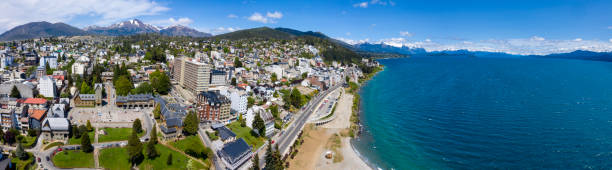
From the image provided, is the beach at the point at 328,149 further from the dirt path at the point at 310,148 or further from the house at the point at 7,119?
the house at the point at 7,119

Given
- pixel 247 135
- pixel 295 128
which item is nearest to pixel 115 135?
pixel 247 135

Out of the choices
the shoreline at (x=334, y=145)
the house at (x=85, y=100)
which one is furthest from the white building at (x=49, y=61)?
the shoreline at (x=334, y=145)

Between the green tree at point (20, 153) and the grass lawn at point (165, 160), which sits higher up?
the green tree at point (20, 153)

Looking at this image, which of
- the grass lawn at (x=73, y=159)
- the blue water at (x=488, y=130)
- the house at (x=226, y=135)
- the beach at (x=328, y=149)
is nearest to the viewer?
the grass lawn at (x=73, y=159)

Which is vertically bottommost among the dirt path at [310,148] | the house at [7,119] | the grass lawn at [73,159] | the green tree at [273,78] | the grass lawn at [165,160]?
the dirt path at [310,148]

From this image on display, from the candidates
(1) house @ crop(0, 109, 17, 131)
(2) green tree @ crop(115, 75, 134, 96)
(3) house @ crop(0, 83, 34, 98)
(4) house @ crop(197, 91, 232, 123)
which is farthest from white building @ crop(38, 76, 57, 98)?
(4) house @ crop(197, 91, 232, 123)

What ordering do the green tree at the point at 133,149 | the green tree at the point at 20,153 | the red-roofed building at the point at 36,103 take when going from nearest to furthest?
the green tree at the point at 20,153 → the green tree at the point at 133,149 → the red-roofed building at the point at 36,103

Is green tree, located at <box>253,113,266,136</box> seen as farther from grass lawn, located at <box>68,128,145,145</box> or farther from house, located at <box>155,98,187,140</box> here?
grass lawn, located at <box>68,128,145,145</box>
